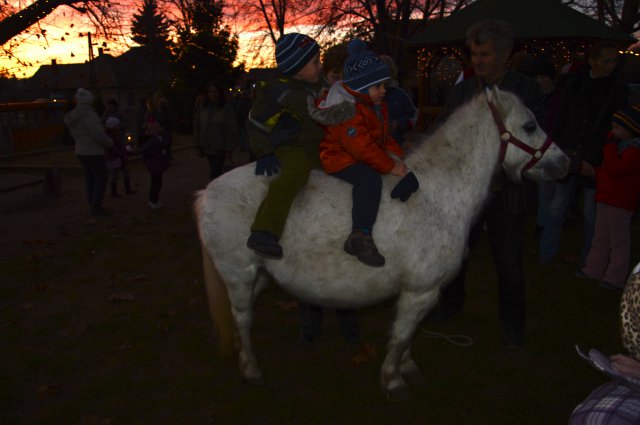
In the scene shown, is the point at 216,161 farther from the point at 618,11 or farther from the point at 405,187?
the point at 618,11

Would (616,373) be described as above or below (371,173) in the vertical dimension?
below

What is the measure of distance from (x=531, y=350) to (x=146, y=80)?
7277 centimetres

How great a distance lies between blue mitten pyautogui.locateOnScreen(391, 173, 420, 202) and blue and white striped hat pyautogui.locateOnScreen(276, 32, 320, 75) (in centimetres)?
120

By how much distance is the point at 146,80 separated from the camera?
2719 inches

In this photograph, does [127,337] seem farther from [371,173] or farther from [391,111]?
[391,111]

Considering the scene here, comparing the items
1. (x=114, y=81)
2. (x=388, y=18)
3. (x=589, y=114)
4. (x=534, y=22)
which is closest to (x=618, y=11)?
(x=388, y=18)

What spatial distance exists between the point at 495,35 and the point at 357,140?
64.9 inches

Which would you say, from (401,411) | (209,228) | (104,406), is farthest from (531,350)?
(104,406)

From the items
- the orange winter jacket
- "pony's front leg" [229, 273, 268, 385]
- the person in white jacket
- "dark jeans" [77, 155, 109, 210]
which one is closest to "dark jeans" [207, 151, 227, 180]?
the person in white jacket

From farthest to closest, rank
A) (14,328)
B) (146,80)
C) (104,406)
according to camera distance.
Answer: (146,80) → (14,328) → (104,406)

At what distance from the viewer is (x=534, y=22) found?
12.9 m

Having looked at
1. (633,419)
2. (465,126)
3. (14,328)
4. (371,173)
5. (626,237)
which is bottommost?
(14,328)

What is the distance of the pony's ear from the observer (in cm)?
359

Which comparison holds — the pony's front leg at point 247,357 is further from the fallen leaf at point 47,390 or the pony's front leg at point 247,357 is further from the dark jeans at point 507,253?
the dark jeans at point 507,253
